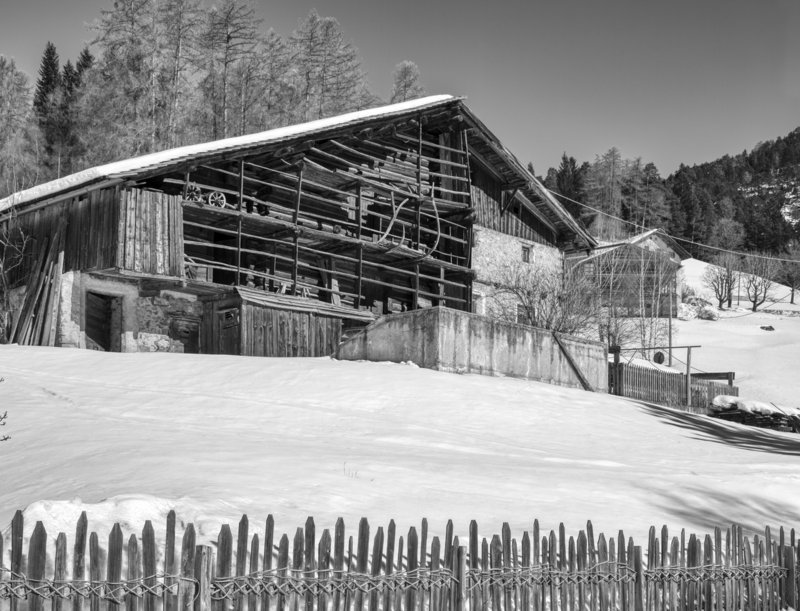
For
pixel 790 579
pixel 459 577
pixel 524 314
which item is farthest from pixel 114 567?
pixel 524 314

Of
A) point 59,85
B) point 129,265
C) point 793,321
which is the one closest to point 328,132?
point 129,265

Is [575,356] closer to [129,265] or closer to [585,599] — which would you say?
[129,265]

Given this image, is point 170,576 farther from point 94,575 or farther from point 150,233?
point 150,233

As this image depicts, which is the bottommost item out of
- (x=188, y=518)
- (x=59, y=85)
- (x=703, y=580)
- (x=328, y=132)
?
(x=703, y=580)

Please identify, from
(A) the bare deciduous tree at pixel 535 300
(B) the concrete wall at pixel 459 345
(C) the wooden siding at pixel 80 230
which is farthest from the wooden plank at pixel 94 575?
(A) the bare deciduous tree at pixel 535 300

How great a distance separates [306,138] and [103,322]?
27.7 ft

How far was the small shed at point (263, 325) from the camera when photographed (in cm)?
2641

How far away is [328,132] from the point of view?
2989 centimetres

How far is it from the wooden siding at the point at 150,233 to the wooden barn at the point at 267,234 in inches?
1.5

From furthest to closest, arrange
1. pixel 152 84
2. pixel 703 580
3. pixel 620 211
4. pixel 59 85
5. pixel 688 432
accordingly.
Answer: pixel 620 211 → pixel 59 85 → pixel 152 84 → pixel 688 432 → pixel 703 580

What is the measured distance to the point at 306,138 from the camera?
29.2 m

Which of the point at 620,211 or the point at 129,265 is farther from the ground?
the point at 620,211

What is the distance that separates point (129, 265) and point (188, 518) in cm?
1781

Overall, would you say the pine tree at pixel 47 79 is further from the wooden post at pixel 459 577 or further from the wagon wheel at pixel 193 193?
the wooden post at pixel 459 577
